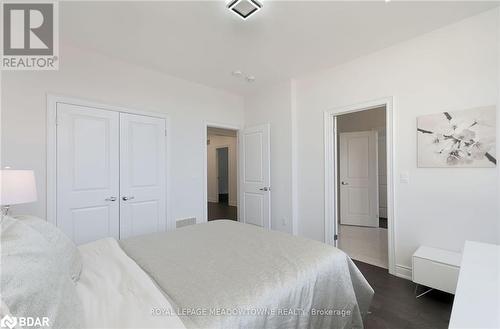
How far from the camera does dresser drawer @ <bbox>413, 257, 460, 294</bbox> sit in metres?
2.00

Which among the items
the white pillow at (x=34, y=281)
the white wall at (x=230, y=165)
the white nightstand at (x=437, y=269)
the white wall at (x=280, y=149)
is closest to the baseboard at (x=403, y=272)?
the white nightstand at (x=437, y=269)

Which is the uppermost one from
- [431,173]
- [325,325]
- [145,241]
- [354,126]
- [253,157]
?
[354,126]

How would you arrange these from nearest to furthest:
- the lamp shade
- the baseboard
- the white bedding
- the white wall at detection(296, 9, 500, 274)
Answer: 1. the white bedding
2. the lamp shade
3. the white wall at detection(296, 9, 500, 274)
4. the baseboard

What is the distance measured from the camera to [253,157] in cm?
409

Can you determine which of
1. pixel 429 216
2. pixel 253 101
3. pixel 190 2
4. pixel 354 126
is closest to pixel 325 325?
pixel 429 216

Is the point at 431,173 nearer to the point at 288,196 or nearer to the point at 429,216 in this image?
the point at 429,216

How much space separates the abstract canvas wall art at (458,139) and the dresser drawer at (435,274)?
0.96 metres

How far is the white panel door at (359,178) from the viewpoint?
466 centimetres

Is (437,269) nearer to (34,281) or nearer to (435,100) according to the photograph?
(435,100)

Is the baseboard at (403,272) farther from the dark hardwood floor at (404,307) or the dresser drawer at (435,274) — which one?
the dresser drawer at (435,274)

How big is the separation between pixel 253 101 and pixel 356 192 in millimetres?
2845

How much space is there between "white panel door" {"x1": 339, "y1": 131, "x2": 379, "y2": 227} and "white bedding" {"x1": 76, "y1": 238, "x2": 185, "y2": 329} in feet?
14.8

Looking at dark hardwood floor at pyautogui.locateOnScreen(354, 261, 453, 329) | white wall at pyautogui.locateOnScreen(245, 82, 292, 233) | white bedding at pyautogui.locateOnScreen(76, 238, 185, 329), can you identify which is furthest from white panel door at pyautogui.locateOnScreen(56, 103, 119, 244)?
dark hardwood floor at pyautogui.locateOnScreen(354, 261, 453, 329)

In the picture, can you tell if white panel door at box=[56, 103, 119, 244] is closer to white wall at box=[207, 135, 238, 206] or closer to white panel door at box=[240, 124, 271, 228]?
white panel door at box=[240, 124, 271, 228]
